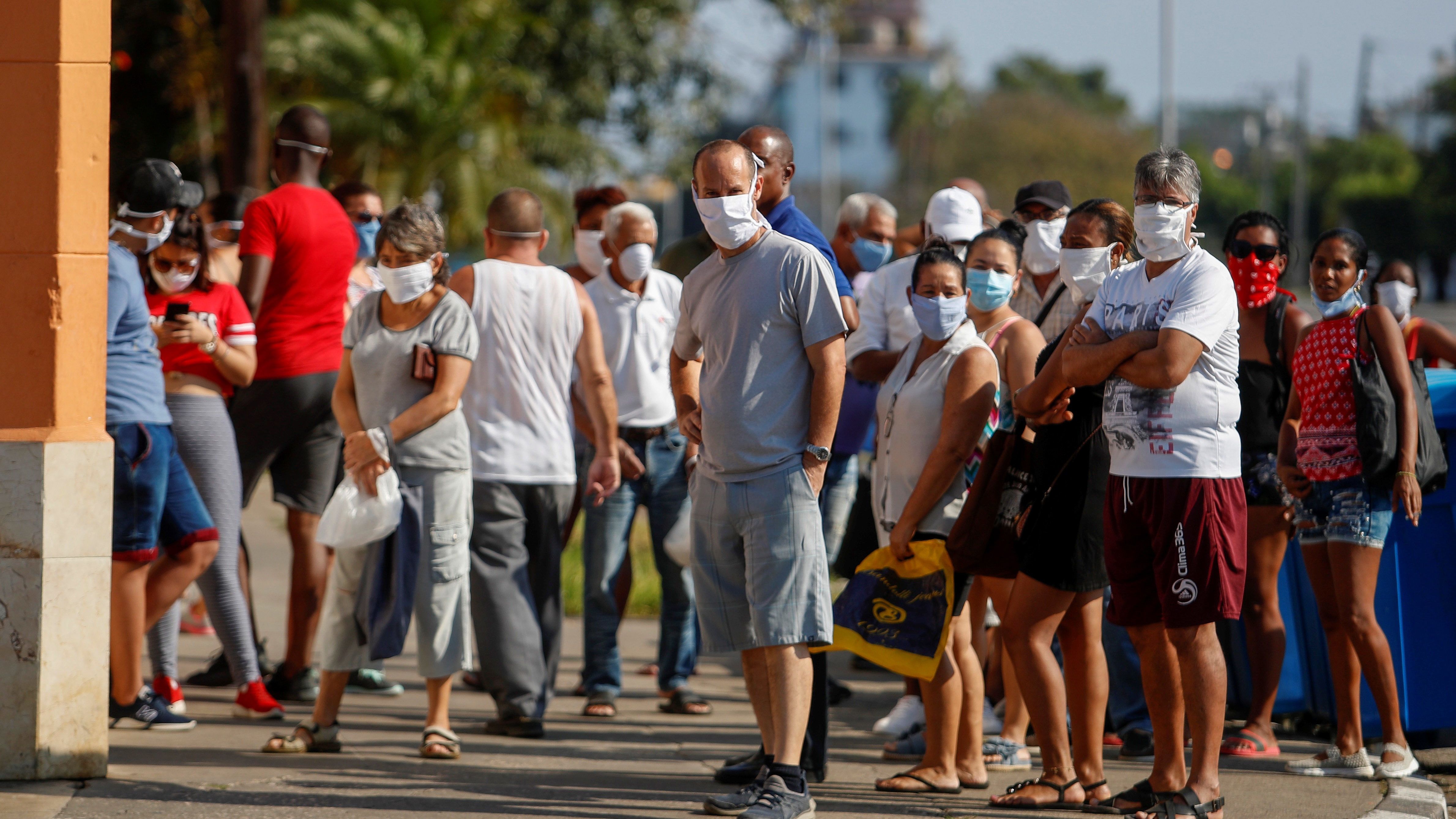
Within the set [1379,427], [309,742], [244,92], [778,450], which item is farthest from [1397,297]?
[244,92]

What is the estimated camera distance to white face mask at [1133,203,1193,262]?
4586 millimetres

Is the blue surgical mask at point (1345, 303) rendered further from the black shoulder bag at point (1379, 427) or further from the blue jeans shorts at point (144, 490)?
the blue jeans shorts at point (144, 490)

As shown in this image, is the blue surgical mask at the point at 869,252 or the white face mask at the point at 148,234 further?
the blue surgical mask at the point at 869,252

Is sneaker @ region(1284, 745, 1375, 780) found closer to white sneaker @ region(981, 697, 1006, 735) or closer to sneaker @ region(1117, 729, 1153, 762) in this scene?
sneaker @ region(1117, 729, 1153, 762)

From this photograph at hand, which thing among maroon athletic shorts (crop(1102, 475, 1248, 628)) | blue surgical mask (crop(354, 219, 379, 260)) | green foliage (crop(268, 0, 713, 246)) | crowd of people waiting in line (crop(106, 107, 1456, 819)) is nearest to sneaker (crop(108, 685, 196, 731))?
crowd of people waiting in line (crop(106, 107, 1456, 819))

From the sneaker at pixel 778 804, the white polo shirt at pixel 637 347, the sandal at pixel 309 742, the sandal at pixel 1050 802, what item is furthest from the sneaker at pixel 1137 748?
the sandal at pixel 309 742

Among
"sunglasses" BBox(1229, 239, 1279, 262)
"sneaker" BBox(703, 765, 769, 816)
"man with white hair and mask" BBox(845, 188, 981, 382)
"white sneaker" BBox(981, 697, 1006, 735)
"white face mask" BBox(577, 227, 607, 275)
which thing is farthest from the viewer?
"white face mask" BBox(577, 227, 607, 275)

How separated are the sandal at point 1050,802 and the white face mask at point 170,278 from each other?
3837mm

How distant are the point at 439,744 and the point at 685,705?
142cm

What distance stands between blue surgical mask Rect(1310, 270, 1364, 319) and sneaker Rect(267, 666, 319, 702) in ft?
14.7

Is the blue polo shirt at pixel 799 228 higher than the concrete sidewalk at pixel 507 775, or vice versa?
the blue polo shirt at pixel 799 228

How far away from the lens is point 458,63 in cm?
2017

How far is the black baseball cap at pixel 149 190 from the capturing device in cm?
597

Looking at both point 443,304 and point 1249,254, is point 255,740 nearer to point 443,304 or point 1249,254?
point 443,304
